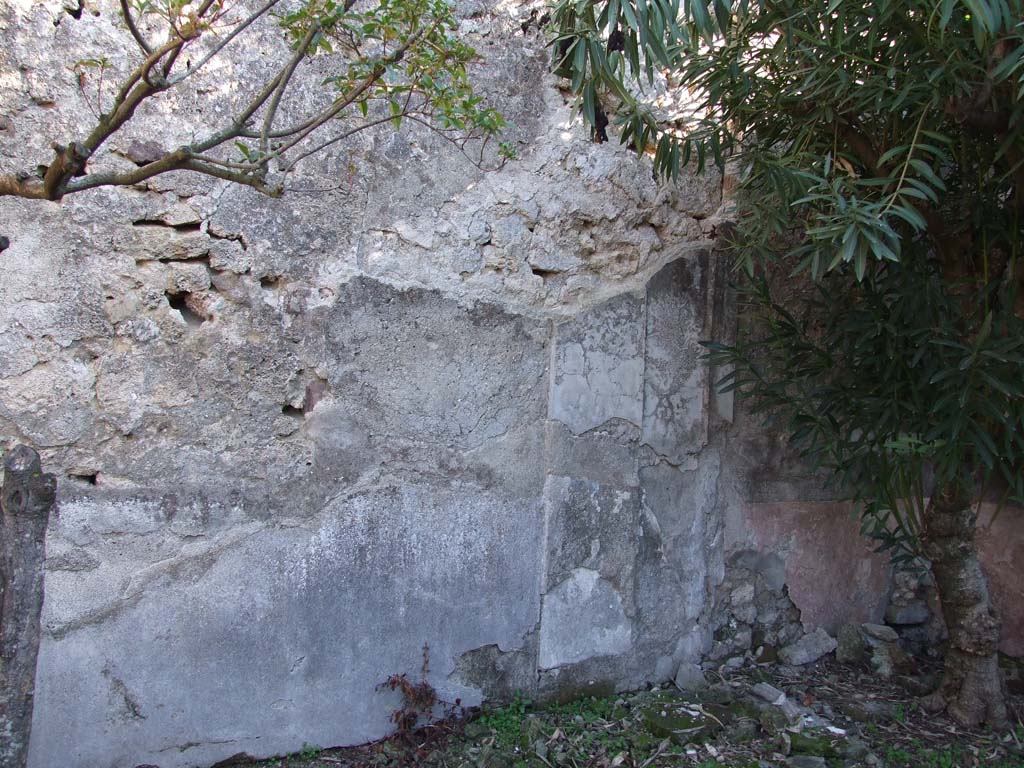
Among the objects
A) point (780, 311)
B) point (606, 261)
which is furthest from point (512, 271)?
point (780, 311)

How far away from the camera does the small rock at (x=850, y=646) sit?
3992 mm

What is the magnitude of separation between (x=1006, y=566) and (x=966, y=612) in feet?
3.29

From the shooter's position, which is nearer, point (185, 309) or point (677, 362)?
point (185, 309)

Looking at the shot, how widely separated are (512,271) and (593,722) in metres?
1.77

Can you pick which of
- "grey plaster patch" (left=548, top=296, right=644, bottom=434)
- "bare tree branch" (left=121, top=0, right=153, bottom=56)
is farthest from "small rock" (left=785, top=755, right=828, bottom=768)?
"bare tree branch" (left=121, top=0, right=153, bottom=56)

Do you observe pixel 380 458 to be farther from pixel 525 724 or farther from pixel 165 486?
pixel 525 724

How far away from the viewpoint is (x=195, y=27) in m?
1.91

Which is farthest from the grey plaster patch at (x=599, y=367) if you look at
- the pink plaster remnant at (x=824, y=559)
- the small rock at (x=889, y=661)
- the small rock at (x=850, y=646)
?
the small rock at (x=889, y=661)

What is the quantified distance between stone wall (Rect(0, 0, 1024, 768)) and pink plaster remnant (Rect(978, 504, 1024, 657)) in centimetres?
131

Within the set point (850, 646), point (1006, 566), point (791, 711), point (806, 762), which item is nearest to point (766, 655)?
point (850, 646)

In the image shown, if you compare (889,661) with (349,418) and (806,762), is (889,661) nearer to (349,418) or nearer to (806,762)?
(806,762)

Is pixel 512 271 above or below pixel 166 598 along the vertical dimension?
above

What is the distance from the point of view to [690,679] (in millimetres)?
3633

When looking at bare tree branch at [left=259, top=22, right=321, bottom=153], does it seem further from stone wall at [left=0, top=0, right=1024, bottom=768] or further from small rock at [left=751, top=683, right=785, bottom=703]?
small rock at [left=751, top=683, right=785, bottom=703]
